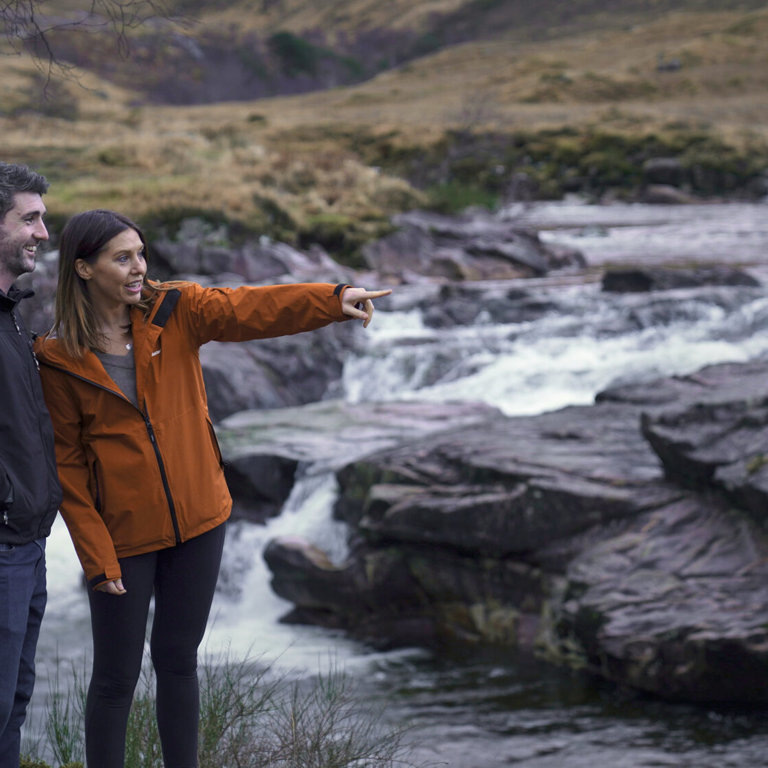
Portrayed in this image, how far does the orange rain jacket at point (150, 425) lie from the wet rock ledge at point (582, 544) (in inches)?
130

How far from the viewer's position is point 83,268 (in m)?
2.90

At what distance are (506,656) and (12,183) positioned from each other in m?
4.50

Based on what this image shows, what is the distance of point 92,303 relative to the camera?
2928mm

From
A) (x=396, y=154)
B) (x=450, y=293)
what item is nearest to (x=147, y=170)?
(x=450, y=293)

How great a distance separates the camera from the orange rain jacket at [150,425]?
282 cm

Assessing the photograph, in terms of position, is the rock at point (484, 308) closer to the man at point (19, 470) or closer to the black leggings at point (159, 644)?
the black leggings at point (159, 644)

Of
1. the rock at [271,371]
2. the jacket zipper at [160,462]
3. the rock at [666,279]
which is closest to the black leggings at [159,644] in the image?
the jacket zipper at [160,462]

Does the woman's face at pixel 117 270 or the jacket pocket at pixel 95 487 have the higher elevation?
the woman's face at pixel 117 270

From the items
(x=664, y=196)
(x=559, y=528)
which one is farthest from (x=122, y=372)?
(x=664, y=196)

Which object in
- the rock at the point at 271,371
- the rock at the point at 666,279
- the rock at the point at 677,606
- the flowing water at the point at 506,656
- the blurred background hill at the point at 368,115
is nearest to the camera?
the flowing water at the point at 506,656

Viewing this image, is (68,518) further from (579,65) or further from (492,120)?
(579,65)

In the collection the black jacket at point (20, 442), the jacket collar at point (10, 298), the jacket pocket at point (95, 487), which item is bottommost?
the jacket pocket at point (95, 487)

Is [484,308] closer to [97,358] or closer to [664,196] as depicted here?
[97,358]

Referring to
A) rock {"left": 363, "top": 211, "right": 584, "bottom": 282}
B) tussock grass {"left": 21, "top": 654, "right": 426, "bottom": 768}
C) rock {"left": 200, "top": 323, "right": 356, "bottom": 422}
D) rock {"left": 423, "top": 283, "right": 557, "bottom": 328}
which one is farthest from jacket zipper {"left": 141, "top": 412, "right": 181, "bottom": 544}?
rock {"left": 363, "top": 211, "right": 584, "bottom": 282}
